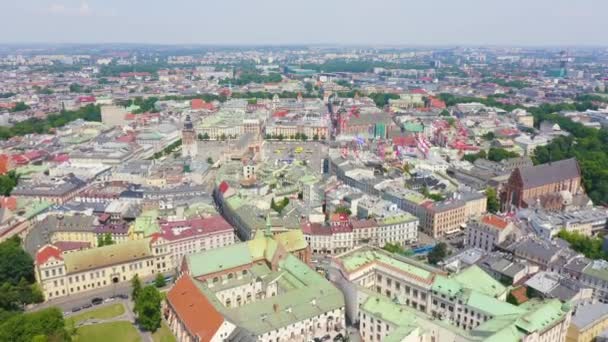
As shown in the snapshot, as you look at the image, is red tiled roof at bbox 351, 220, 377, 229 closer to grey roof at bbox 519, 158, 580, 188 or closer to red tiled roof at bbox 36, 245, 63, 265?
grey roof at bbox 519, 158, 580, 188

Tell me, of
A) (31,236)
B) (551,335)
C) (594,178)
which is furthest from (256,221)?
(594,178)

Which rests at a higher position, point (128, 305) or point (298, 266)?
point (298, 266)

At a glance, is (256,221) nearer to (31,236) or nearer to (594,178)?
(31,236)

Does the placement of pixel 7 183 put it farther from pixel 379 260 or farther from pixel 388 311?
pixel 388 311

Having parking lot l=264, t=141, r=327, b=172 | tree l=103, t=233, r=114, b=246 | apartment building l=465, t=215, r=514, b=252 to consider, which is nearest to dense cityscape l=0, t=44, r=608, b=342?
apartment building l=465, t=215, r=514, b=252

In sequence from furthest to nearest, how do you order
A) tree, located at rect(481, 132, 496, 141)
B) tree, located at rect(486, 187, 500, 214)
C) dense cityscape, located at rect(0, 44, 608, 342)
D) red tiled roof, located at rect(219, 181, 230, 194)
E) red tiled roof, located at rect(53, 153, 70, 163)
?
tree, located at rect(481, 132, 496, 141) < red tiled roof, located at rect(53, 153, 70, 163) < tree, located at rect(486, 187, 500, 214) < red tiled roof, located at rect(219, 181, 230, 194) < dense cityscape, located at rect(0, 44, 608, 342)

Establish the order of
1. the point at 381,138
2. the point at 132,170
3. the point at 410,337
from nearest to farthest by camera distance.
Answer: the point at 410,337
the point at 132,170
the point at 381,138

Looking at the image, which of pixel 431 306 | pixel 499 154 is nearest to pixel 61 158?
pixel 431 306
